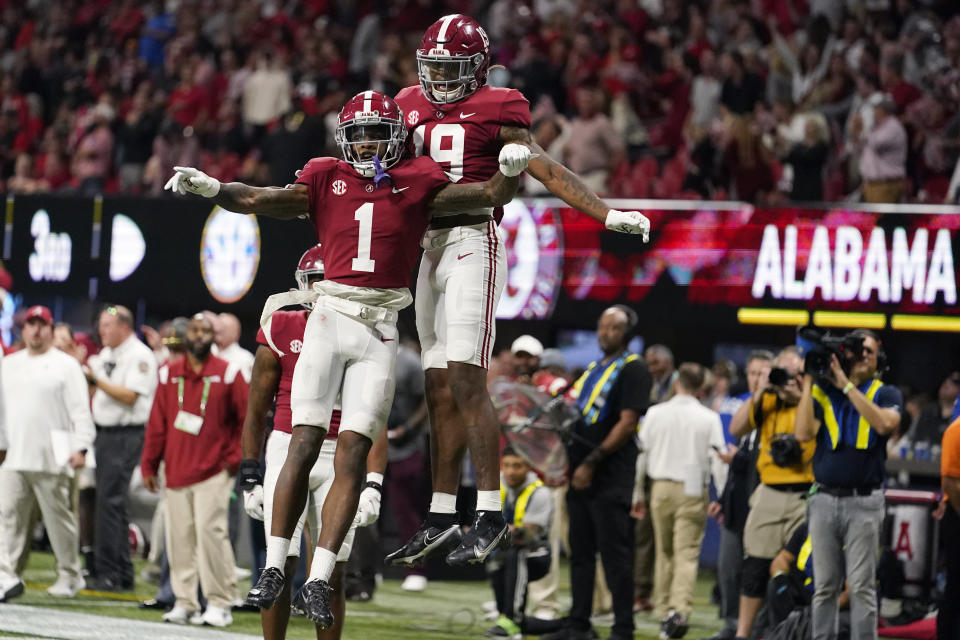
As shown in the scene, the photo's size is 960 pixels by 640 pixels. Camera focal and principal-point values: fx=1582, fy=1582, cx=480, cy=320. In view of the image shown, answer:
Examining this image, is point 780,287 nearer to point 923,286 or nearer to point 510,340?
point 923,286

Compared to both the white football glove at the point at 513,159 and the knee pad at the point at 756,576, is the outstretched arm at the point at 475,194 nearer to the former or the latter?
the white football glove at the point at 513,159

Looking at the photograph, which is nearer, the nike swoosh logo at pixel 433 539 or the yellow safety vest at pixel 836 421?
the nike swoosh logo at pixel 433 539

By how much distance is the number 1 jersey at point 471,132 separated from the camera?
21.7 feet

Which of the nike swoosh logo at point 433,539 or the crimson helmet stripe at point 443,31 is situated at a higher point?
the crimson helmet stripe at point 443,31

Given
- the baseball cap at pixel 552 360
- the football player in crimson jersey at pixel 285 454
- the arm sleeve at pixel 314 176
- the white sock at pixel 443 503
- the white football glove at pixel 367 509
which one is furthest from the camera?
the baseball cap at pixel 552 360

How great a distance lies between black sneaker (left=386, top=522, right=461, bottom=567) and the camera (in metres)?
6.67

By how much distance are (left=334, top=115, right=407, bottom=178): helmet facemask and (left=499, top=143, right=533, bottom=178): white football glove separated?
1.58 ft

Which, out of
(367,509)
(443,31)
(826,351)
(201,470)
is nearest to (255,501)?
(367,509)

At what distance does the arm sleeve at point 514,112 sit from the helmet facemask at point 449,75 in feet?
0.59

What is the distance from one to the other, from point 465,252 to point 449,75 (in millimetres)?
745

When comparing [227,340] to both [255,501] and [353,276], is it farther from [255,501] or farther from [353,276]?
[353,276]

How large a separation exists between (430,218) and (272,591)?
5.46ft

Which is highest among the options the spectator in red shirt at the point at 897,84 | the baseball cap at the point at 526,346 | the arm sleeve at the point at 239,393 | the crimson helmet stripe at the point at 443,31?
the spectator in red shirt at the point at 897,84

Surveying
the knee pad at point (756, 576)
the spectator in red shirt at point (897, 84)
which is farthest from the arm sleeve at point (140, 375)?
the spectator in red shirt at point (897, 84)
